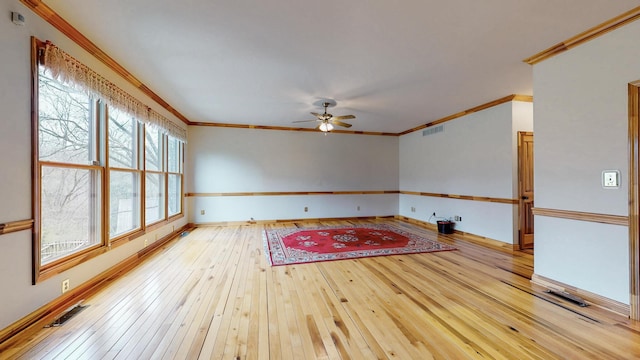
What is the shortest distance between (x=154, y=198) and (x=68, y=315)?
250cm

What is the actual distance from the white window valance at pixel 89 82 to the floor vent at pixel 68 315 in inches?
79.4

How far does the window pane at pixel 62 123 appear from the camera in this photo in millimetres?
2150

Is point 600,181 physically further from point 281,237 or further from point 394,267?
point 281,237

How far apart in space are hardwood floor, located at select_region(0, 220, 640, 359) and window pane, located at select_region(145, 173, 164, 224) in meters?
1.10

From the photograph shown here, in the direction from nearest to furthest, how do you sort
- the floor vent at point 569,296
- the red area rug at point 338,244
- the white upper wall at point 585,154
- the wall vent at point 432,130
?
the white upper wall at point 585,154 → the floor vent at point 569,296 → the red area rug at point 338,244 → the wall vent at point 432,130

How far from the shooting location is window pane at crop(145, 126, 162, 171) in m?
4.04


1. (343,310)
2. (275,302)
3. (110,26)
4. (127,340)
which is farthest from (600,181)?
(110,26)

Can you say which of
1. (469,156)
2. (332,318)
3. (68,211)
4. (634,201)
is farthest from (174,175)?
(634,201)

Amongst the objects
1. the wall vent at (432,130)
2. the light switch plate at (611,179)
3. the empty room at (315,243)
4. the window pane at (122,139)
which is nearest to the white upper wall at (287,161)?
the wall vent at (432,130)

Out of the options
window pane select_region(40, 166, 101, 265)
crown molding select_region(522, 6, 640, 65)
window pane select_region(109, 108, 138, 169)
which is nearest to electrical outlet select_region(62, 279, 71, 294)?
window pane select_region(40, 166, 101, 265)

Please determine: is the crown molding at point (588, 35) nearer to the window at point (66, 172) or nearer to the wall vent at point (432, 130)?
the wall vent at point (432, 130)

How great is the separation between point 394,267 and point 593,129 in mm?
2483

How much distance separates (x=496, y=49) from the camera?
2.63 metres

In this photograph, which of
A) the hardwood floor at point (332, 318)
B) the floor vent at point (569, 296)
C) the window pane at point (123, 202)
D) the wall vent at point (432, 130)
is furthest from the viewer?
the wall vent at point (432, 130)
